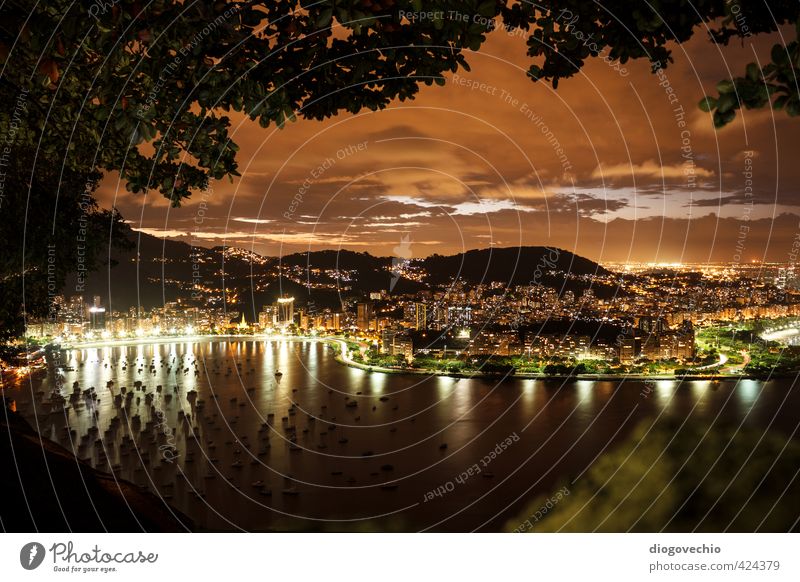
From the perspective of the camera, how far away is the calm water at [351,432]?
33.7 ft

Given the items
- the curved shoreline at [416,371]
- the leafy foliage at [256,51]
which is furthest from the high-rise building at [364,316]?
the leafy foliage at [256,51]

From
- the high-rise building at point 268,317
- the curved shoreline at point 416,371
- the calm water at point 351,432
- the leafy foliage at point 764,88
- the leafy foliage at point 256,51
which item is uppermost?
the leafy foliage at point 256,51

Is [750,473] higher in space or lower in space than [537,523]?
higher

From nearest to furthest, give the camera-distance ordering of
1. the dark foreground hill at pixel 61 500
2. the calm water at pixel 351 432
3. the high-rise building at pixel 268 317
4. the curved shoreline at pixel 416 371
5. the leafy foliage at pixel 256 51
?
the leafy foliage at pixel 256 51 < the dark foreground hill at pixel 61 500 < the calm water at pixel 351 432 < the curved shoreline at pixel 416 371 < the high-rise building at pixel 268 317

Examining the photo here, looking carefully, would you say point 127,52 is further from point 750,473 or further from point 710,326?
point 710,326

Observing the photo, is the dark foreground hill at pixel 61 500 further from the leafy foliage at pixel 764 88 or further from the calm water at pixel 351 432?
the calm water at pixel 351 432

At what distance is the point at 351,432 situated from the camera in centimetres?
1524

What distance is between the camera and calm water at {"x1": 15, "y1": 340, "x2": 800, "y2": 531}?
10.3 m

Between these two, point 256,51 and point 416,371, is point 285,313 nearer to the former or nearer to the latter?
point 416,371

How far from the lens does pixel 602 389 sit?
18844 mm

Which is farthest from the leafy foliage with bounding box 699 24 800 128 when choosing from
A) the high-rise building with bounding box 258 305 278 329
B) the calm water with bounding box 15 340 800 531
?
the high-rise building with bounding box 258 305 278 329

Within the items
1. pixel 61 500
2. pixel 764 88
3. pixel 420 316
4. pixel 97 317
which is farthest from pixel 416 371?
pixel 764 88
